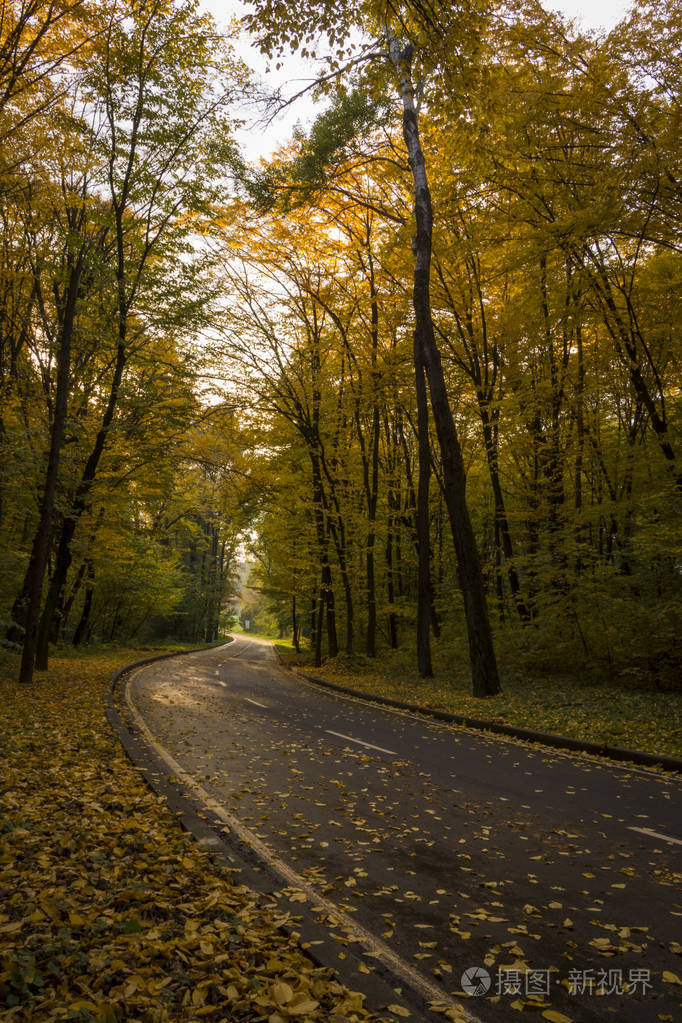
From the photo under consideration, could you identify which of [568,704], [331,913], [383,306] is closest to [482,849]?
[331,913]

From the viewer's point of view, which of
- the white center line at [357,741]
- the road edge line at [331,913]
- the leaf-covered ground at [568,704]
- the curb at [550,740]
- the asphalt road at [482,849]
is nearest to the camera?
the road edge line at [331,913]

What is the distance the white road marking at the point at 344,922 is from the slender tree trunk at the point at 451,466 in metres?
8.50

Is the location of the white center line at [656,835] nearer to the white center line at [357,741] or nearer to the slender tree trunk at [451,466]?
the white center line at [357,741]

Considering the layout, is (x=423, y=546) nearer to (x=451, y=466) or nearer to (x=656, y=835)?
(x=451, y=466)

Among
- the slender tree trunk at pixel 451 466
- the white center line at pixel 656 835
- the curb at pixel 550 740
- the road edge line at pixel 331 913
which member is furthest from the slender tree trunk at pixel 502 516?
the road edge line at pixel 331 913

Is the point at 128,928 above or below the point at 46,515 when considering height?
below

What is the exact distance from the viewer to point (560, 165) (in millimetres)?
11297

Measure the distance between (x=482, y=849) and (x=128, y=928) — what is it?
9.55ft

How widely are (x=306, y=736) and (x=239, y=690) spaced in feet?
22.6

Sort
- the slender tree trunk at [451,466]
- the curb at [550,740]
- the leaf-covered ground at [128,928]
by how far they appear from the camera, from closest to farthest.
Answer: the leaf-covered ground at [128,928]
the curb at [550,740]
the slender tree trunk at [451,466]

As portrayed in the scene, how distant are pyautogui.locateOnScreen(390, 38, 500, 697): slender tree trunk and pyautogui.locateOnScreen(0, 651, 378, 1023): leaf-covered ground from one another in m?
9.18

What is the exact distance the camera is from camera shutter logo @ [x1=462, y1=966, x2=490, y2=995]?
9.58ft

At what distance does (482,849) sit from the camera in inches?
187

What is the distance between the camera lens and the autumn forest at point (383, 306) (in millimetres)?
9516
